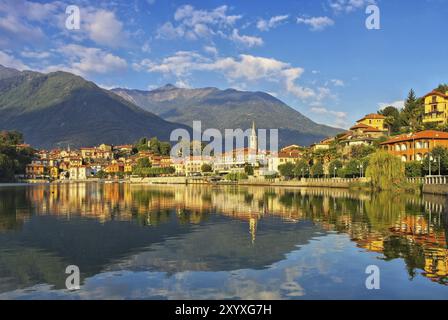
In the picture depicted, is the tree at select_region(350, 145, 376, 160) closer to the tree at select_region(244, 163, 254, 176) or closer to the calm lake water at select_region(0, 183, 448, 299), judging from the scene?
the tree at select_region(244, 163, 254, 176)

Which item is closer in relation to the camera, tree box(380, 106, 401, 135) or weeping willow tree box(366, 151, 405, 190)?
weeping willow tree box(366, 151, 405, 190)

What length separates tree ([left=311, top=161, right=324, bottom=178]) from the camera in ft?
347

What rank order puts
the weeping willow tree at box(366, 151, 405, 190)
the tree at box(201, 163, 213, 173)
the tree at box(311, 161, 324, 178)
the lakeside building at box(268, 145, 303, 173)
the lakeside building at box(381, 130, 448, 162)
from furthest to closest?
the tree at box(201, 163, 213, 173), the lakeside building at box(268, 145, 303, 173), the tree at box(311, 161, 324, 178), the lakeside building at box(381, 130, 448, 162), the weeping willow tree at box(366, 151, 405, 190)

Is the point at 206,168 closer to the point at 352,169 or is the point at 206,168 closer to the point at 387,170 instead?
the point at 352,169

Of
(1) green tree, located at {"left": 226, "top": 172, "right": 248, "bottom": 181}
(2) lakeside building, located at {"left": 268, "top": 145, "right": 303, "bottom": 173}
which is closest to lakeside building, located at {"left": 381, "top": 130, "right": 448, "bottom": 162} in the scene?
(1) green tree, located at {"left": 226, "top": 172, "right": 248, "bottom": 181}

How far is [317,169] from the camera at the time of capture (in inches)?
4178

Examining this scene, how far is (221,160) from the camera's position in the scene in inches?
7653

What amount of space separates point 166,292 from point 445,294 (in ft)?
27.6

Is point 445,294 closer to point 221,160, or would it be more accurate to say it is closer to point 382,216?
point 382,216

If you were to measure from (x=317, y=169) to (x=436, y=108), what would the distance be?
28.4 metres

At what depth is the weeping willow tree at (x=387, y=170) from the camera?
67.0 metres

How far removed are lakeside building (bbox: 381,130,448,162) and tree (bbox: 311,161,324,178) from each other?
757 inches
